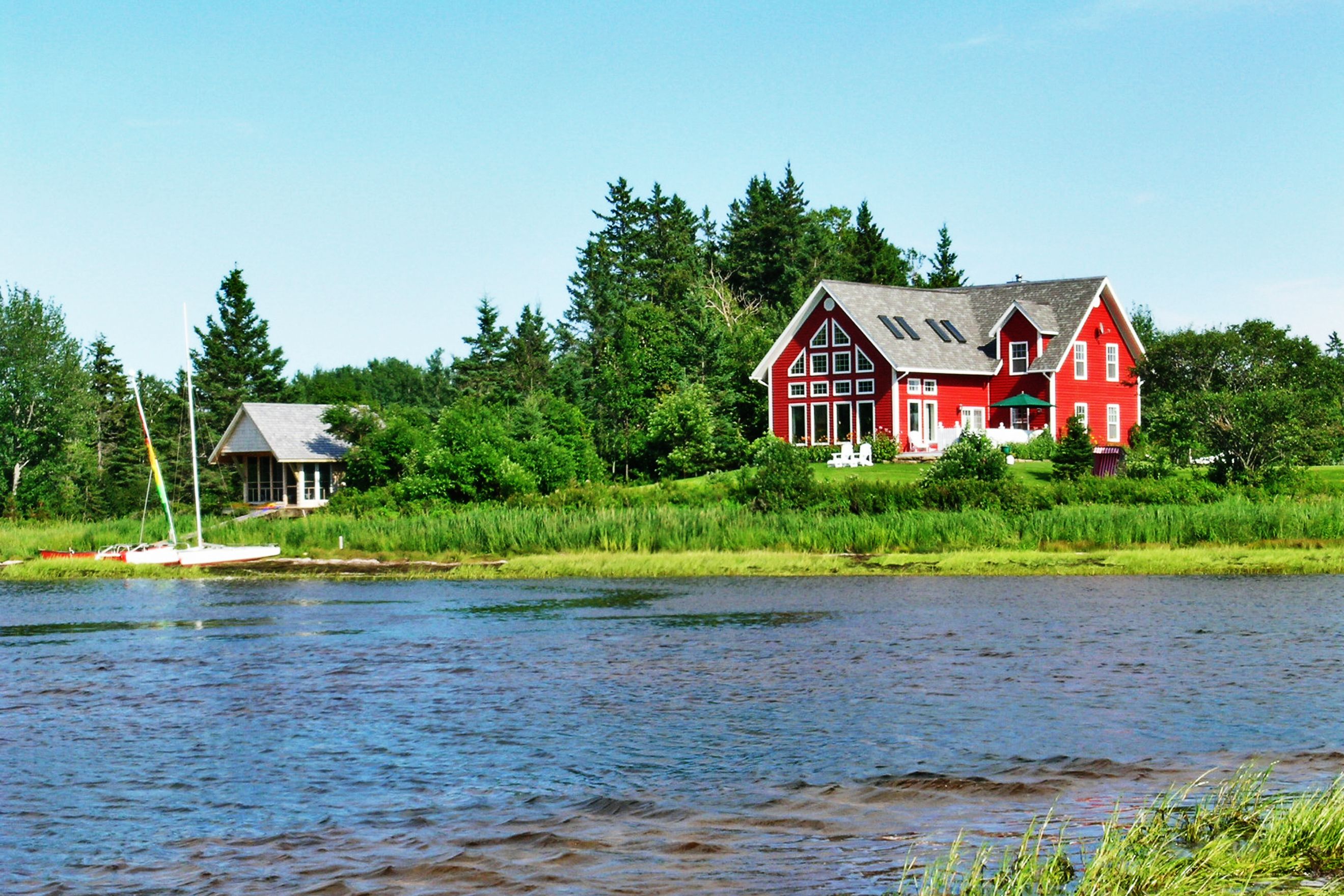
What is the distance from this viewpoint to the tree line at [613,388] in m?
53.2

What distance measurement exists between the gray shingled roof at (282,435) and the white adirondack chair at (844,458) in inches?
974

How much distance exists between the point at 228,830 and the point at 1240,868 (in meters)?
8.45

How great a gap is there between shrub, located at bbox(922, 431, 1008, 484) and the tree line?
19.0 feet

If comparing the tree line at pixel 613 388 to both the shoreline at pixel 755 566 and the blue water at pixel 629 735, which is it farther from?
the blue water at pixel 629 735

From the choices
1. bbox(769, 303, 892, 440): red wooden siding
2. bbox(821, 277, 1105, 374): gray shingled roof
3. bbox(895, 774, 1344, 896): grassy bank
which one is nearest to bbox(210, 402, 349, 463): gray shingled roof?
bbox(769, 303, 892, 440): red wooden siding

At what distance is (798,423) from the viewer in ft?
220

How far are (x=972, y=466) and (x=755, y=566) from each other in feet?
35.6

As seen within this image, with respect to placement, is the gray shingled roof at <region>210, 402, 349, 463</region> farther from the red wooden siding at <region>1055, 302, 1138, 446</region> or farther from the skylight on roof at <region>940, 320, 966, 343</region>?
the red wooden siding at <region>1055, 302, 1138, 446</region>

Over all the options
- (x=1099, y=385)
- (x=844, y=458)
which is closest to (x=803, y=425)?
(x=844, y=458)

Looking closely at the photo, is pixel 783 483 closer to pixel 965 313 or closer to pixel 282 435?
pixel 965 313

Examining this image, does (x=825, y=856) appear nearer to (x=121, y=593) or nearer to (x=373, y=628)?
(x=373, y=628)

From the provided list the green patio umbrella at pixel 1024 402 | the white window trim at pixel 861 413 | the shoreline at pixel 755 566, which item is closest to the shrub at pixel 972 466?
the shoreline at pixel 755 566

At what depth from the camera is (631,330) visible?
73.4 metres

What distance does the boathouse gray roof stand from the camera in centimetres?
6450
